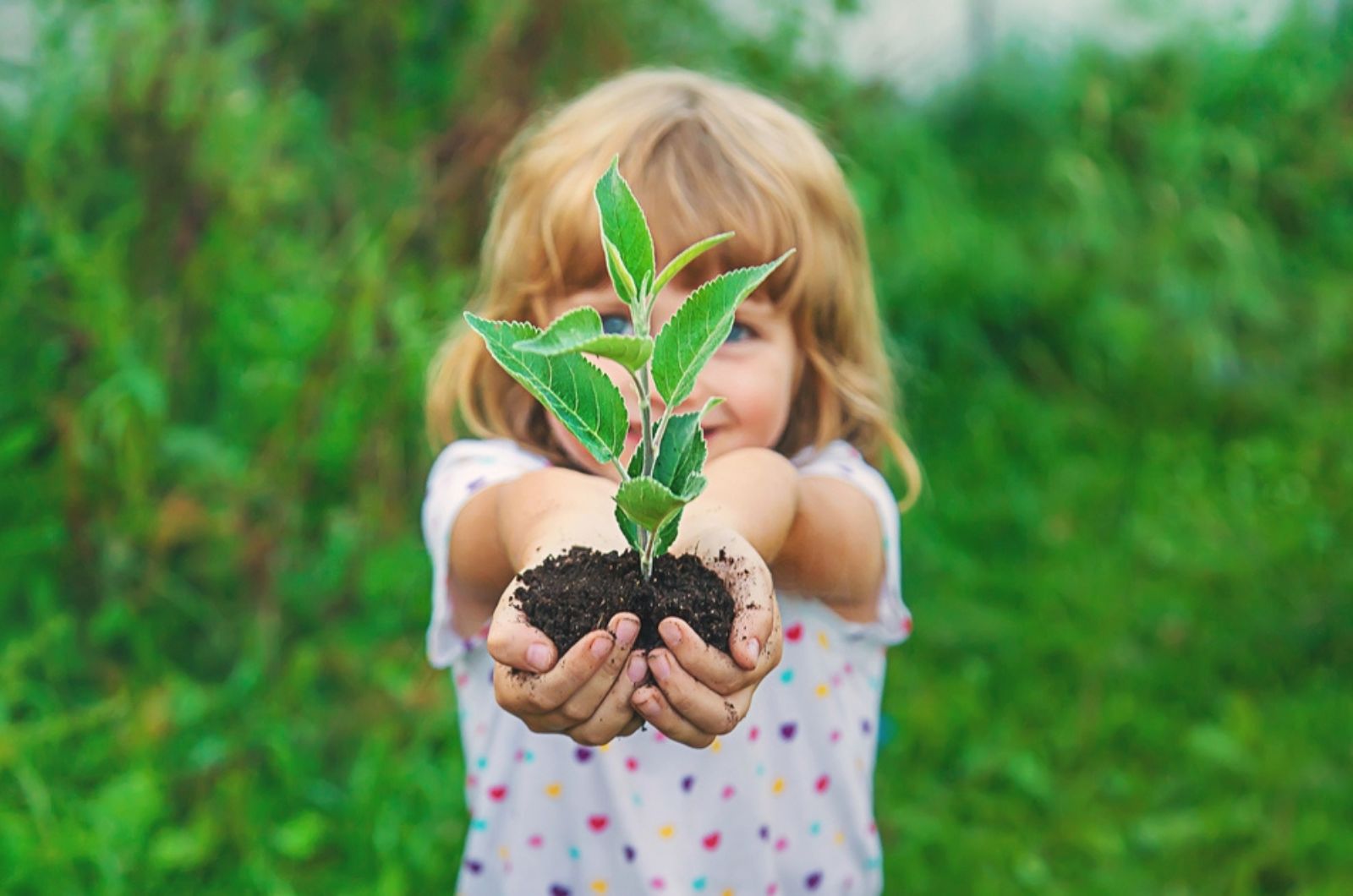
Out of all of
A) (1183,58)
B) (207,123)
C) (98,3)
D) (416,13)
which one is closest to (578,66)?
(416,13)

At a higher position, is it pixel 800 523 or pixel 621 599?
pixel 621 599

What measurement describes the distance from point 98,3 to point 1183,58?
10.1ft

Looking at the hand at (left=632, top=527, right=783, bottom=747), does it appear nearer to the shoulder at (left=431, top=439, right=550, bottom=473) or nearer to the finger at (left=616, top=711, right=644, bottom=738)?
the finger at (left=616, top=711, right=644, bottom=738)

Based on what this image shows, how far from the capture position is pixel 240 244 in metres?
2.88

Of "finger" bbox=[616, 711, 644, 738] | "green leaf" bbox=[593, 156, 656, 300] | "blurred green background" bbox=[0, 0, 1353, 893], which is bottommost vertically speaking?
"blurred green background" bbox=[0, 0, 1353, 893]

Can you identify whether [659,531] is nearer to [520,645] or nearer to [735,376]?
[520,645]

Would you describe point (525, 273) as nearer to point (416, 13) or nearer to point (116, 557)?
point (116, 557)

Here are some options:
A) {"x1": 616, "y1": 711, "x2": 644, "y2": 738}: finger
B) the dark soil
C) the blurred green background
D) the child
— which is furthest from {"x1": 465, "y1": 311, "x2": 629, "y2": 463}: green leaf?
the blurred green background

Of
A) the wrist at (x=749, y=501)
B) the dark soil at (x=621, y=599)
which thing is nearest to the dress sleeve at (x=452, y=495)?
the wrist at (x=749, y=501)

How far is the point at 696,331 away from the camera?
1007 millimetres

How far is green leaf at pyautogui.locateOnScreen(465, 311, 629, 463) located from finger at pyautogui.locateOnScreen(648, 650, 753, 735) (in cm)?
16

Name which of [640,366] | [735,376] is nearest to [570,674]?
[640,366]

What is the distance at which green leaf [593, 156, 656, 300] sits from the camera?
1016 millimetres

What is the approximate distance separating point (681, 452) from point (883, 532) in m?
0.61
